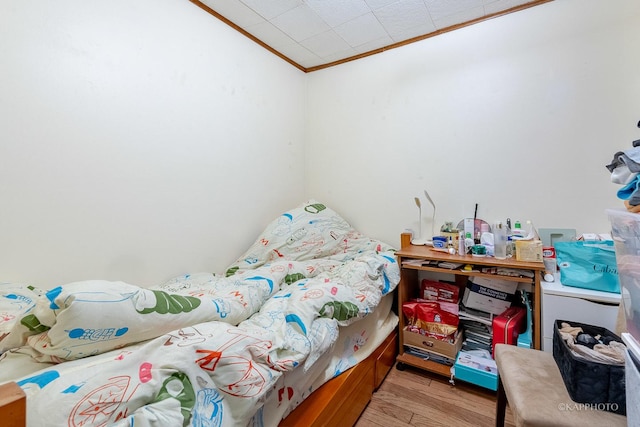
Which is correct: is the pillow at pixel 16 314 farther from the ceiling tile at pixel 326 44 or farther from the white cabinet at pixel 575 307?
the ceiling tile at pixel 326 44

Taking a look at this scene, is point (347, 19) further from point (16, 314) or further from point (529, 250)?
point (16, 314)

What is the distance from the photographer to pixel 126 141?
1.48 meters

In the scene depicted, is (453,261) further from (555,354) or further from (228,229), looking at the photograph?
(228,229)

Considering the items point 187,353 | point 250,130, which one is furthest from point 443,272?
point 250,130

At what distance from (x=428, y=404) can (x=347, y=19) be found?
2443mm

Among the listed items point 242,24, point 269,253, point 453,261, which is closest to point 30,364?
point 269,253

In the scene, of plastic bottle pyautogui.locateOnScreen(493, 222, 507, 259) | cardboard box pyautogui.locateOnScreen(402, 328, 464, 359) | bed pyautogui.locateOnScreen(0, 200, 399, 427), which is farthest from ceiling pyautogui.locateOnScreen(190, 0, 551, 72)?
cardboard box pyautogui.locateOnScreen(402, 328, 464, 359)

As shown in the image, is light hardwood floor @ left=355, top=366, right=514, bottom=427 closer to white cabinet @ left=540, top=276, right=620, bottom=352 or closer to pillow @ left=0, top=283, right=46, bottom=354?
white cabinet @ left=540, top=276, right=620, bottom=352

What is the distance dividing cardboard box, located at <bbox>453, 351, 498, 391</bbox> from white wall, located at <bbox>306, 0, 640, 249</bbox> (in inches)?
36.2

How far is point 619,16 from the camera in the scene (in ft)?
5.29

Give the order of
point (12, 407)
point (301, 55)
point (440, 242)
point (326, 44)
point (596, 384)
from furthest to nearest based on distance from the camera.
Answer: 1. point (301, 55)
2. point (326, 44)
3. point (440, 242)
4. point (596, 384)
5. point (12, 407)

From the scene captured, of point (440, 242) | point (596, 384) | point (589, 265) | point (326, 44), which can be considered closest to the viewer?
point (596, 384)

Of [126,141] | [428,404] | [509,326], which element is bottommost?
[428,404]

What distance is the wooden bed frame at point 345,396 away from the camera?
104 cm
